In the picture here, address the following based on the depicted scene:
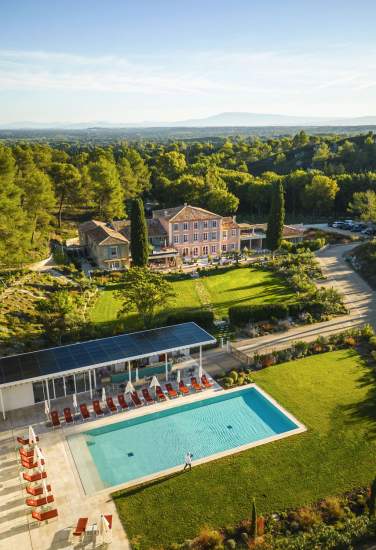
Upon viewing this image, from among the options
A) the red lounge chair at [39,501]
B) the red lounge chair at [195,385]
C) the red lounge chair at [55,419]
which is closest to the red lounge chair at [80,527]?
the red lounge chair at [39,501]

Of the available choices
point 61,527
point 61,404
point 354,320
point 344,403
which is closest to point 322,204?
point 354,320

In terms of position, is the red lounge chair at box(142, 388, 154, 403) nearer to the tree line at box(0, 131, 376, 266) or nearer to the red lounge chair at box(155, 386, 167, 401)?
the red lounge chair at box(155, 386, 167, 401)

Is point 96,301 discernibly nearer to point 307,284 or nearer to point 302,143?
point 307,284

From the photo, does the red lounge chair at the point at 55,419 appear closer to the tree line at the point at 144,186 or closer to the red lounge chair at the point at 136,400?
the red lounge chair at the point at 136,400

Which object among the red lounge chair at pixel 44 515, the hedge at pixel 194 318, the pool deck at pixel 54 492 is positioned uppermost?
the hedge at pixel 194 318

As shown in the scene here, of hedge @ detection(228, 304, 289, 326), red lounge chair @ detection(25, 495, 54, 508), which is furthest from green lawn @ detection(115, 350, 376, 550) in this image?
hedge @ detection(228, 304, 289, 326)

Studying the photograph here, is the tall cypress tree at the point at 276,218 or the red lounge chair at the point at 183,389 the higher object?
the tall cypress tree at the point at 276,218

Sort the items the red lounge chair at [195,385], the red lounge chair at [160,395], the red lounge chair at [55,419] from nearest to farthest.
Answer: the red lounge chair at [55,419]
the red lounge chair at [160,395]
the red lounge chair at [195,385]
